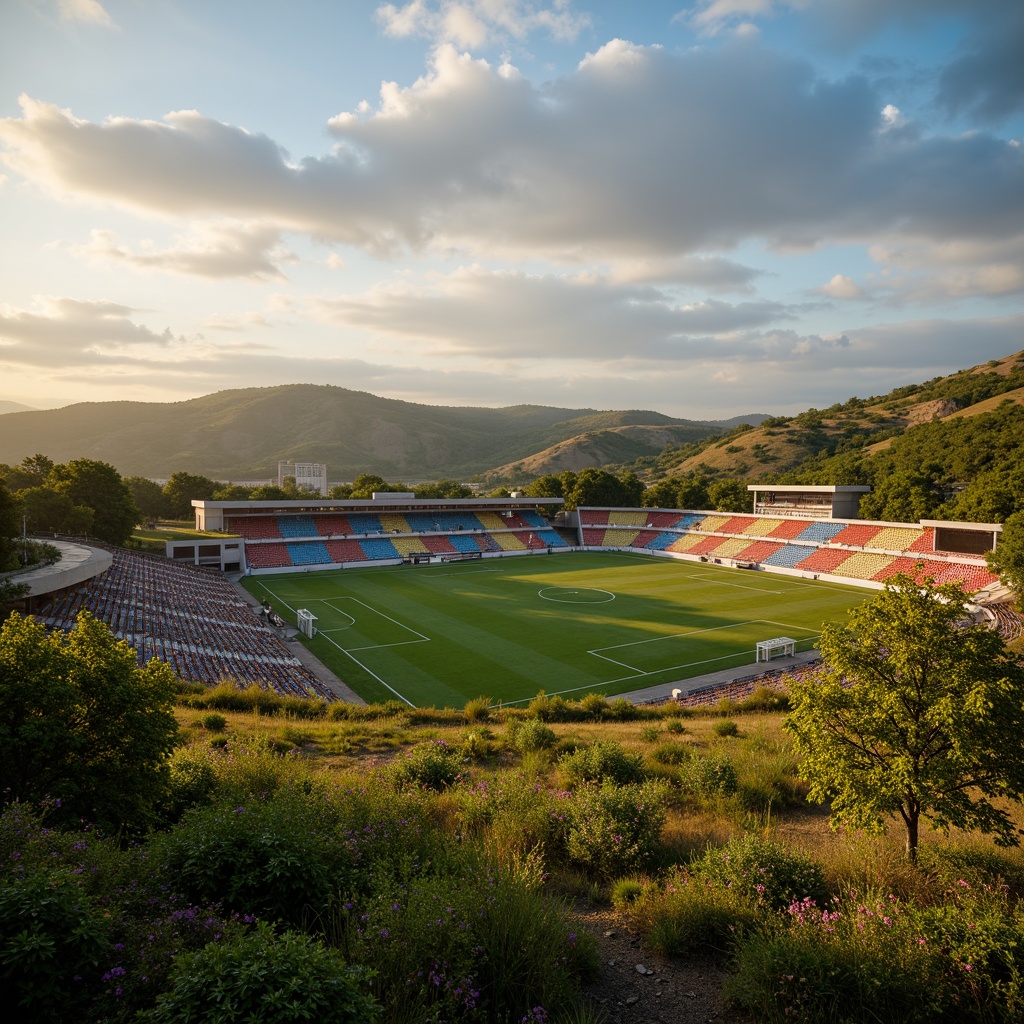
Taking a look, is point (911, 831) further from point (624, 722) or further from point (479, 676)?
point (479, 676)

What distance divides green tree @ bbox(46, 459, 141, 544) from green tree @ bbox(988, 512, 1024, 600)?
65.4m

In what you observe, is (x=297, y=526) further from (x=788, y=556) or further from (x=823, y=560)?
(x=823, y=560)

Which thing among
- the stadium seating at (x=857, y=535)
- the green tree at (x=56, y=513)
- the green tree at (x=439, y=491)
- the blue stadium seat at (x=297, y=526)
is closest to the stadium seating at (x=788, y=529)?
the stadium seating at (x=857, y=535)

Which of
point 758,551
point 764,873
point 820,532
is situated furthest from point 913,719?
point 820,532

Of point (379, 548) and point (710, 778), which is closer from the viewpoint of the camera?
point (710, 778)

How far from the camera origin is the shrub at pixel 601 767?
520 inches

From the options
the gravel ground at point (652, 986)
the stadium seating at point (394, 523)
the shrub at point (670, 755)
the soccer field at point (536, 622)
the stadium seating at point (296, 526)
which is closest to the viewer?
the gravel ground at point (652, 986)

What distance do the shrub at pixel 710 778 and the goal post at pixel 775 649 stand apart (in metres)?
19.9

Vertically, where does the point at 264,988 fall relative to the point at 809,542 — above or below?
above

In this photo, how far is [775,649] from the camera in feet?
106

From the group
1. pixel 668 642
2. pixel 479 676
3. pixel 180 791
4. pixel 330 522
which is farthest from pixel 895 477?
pixel 180 791

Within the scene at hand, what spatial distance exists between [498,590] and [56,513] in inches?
1444

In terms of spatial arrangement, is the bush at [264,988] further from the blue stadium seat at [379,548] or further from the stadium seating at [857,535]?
the stadium seating at [857,535]

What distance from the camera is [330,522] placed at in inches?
2505
